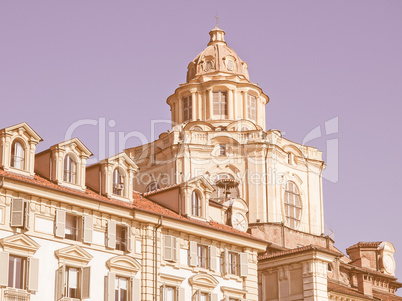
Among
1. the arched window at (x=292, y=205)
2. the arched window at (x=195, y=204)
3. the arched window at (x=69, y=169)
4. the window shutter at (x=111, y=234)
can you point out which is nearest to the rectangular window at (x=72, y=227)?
the window shutter at (x=111, y=234)

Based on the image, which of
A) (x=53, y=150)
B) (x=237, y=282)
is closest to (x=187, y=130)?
(x=237, y=282)

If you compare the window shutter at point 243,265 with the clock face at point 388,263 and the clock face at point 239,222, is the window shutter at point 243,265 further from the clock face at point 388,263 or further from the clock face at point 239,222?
the clock face at point 388,263

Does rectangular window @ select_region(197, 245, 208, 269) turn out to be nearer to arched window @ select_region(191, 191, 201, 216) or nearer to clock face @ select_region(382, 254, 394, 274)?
arched window @ select_region(191, 191, 201, 216)

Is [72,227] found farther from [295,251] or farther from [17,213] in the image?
[295,251]

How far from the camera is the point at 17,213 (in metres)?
45.2

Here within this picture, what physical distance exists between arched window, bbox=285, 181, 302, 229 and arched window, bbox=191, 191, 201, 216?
33.2 m

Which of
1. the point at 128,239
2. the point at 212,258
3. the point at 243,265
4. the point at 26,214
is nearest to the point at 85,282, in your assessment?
the point at 128,239

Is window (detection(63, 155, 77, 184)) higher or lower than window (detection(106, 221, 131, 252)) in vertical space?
higher

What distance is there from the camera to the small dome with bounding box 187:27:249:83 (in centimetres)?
9438

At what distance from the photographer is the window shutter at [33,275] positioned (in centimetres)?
4456

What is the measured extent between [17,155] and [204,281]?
39.3 ft

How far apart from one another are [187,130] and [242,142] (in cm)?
485

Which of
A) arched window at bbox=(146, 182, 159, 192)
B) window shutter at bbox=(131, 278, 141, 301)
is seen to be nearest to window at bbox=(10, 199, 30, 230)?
window shutter at bbox=(131, 278, 141, 301)

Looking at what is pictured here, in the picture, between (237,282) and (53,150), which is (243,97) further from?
(53,150)
